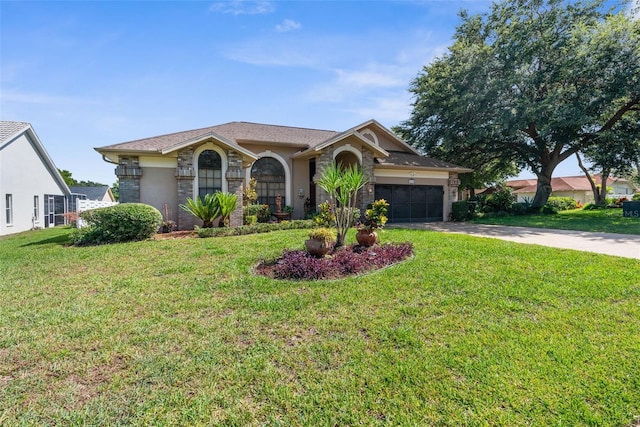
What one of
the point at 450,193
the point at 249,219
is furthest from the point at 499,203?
the point at 249,219

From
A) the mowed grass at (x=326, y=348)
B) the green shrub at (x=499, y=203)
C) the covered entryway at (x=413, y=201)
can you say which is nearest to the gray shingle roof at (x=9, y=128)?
the mowed grass at (x=326, y=348)

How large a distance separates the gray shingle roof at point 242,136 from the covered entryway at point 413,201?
4.99 metres

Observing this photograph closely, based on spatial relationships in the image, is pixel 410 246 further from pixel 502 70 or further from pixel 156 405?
pixel 502 70

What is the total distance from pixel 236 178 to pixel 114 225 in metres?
4.96

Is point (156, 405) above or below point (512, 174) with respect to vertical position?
below

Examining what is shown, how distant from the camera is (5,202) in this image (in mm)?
15602

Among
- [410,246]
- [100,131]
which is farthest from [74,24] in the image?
[410,246]

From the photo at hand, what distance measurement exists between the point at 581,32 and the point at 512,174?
1461cm

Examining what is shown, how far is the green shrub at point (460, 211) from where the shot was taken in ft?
58.5

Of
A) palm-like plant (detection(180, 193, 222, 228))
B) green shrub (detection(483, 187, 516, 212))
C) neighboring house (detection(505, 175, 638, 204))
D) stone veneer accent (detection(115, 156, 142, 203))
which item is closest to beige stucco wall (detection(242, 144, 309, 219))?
palm-like plant (detection(180, 193, 222, 228))

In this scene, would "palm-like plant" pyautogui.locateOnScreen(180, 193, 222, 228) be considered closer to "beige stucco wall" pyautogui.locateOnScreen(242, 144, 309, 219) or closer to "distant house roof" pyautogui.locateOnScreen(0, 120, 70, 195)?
"beige stucco wall" pyautogui.locateOnScreen(242, 144, 309, 219)

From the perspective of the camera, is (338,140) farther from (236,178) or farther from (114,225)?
(114,225)

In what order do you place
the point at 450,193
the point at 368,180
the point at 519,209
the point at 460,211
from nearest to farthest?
1. the point at 368,180
2. the point at 460,211
3. the point at 450,193
4. the point at 519,209

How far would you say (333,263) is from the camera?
21.2ft
